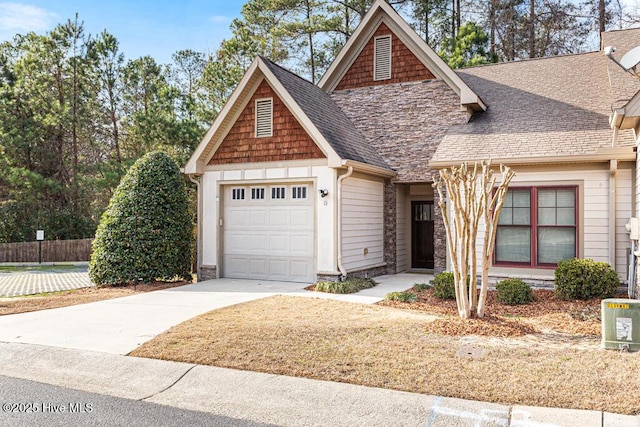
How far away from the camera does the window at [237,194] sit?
42.7 ft

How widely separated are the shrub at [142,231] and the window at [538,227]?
25.4 feet

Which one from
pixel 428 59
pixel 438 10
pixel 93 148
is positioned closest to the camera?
pixel 428 59

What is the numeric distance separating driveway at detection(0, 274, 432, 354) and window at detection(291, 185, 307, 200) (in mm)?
2076

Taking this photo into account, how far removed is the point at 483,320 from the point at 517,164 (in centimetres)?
472

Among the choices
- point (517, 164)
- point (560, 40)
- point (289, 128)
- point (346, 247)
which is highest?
point (560, 40)

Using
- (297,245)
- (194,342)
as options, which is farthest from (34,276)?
(194,342)

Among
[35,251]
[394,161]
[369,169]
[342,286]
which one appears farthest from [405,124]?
[35,251]

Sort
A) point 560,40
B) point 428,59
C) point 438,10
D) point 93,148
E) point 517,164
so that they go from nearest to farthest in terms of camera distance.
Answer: point 517,164 < point 428,59 < point 560,40 < point 438,10 < point 93,148

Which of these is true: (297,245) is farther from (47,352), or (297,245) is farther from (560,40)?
(560,40)

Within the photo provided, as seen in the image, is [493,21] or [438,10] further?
[438,10]

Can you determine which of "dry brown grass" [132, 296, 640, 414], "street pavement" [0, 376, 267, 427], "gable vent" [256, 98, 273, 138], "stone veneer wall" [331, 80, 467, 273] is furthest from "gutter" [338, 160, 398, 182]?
"street pavement" [0, 376, 267, 427]

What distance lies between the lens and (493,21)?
24.2m

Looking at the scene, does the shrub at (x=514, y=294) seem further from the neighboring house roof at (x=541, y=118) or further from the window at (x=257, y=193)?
the window at (x=257, y=193)

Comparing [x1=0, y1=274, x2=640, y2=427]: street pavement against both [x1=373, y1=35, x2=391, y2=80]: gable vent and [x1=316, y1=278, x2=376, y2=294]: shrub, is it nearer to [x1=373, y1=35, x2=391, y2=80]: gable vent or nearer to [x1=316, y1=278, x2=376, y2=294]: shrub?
[x1=316, y1=278, x2=376, y2=294]: shrub
